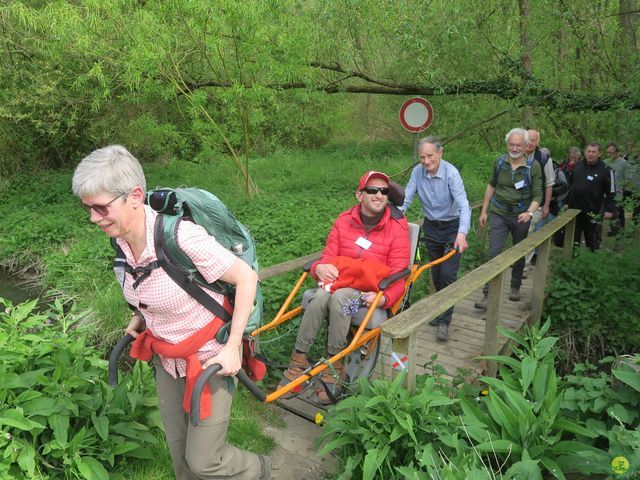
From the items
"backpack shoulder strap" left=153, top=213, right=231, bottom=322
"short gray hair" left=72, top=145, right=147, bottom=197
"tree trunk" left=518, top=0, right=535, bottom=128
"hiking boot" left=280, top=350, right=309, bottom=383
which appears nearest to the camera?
"short gray hair" left=72, top=145, right=147, bottom=197

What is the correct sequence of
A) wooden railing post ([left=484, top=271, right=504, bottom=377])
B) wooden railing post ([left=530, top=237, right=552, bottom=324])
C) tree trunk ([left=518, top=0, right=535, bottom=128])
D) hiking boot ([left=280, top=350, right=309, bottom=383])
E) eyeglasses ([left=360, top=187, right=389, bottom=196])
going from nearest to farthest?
hiking boot ([left=280, top=350, right=309, bottom=383]) < eyeglasses ([left=360, top=187, right=389, bottom=196]) < wooden railing post ([left=484, top=271, right=504, bottom=377]) < wooden railing post ([left=530, top=237, right=552, bottom=324]) < tree trunk ([left=518, top=0, right=535, bottom=128])

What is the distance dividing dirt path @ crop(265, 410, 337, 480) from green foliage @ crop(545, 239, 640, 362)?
10.8 ft

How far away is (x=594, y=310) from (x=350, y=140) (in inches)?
742

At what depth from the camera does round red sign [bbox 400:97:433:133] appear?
8.69m

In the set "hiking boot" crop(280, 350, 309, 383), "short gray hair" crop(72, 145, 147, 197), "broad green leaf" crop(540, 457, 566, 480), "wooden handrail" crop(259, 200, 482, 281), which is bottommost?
"hiking boot" crop(280, 350, 309, 383)

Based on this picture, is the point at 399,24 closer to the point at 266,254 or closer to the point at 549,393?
the point at 266,254

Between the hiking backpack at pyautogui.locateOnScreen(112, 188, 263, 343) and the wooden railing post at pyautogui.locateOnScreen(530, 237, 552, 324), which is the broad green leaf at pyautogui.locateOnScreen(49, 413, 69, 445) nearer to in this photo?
the hiking backpack at pyautogui.locateOnScreen(112, 188, 263, 343)

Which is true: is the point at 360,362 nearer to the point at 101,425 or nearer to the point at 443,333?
the point at 443,333

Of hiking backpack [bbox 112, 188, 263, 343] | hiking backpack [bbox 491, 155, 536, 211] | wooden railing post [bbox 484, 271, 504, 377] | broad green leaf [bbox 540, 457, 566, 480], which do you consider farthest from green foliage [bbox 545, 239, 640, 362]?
hiking backpack [bbox 112, 188, 263, 343]

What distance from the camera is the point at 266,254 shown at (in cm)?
753

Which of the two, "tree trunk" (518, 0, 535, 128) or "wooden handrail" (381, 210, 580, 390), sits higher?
"tree trunk" (518, 0, 535, 128)

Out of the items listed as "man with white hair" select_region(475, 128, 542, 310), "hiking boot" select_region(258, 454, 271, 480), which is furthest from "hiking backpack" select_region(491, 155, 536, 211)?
"hiking boot" select_region(258, 454, 271, 480)

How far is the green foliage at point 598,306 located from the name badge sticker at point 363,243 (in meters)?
2.80

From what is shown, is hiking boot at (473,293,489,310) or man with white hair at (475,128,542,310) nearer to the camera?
man with white hair at (475,128,542,310)
